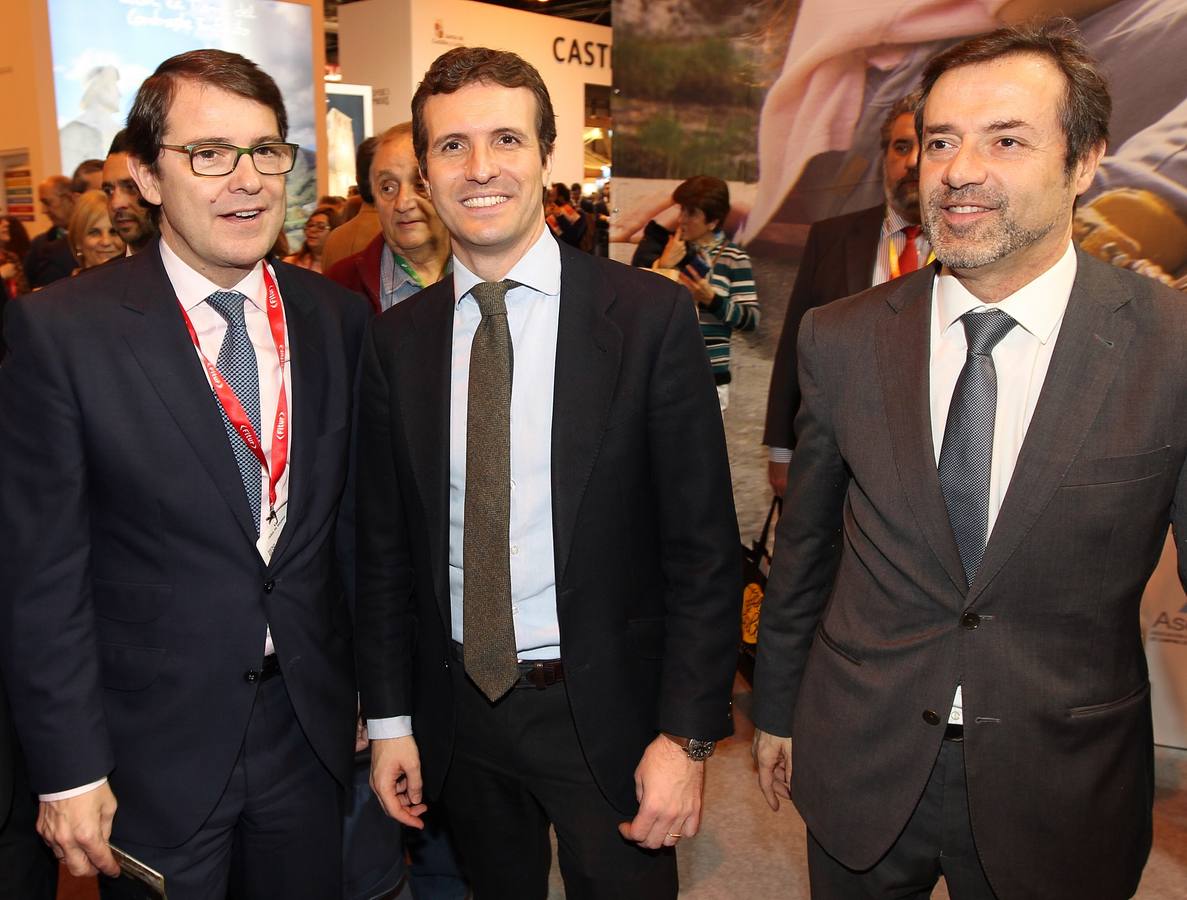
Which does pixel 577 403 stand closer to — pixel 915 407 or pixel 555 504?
pixel 555 504

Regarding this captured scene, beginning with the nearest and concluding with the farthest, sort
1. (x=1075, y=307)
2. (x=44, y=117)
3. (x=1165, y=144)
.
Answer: (x=1075, y=307)
(x=1165, y=144)
(x=44, y=117)

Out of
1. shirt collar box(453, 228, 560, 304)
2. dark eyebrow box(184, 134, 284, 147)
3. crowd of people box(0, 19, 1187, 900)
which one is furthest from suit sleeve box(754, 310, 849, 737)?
dark eyebrow box(184, 134, 284, 147)

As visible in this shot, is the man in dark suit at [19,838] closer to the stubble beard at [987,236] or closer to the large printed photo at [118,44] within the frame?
the stubble beard at [987,236]

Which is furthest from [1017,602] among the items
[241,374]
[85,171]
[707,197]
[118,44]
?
[118,44]

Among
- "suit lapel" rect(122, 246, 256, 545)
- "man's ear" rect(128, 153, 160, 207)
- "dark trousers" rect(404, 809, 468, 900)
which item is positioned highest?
"man's ear" rect(128, 153, 160, 207)

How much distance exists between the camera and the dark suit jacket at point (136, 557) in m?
1.69

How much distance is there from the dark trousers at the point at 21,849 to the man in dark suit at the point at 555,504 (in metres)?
0.79

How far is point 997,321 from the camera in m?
1.59

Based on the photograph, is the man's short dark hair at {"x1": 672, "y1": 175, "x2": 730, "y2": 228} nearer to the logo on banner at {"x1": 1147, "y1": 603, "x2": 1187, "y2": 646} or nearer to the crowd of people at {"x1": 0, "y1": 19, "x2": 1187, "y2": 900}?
the logo on banner at {"x1": 1147, "y1": 603, "x2": 1187, "y2": 646}

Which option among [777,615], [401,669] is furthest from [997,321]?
[401,669]

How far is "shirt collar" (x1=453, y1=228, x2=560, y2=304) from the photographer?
182cm

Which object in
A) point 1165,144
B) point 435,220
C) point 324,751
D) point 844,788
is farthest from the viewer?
point 1165,144

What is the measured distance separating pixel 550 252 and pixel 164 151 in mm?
712

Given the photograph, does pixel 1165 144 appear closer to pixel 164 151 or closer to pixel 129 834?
pixel 164 151
